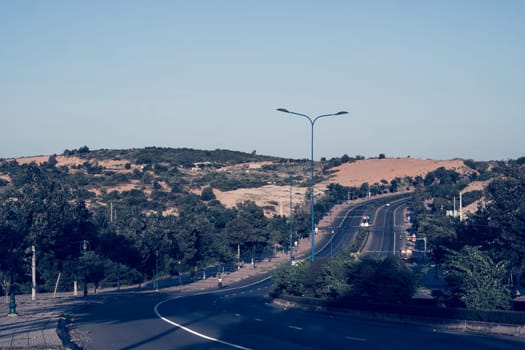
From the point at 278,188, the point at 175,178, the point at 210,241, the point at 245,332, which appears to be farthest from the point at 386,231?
the point at 245,332

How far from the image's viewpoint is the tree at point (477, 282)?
2705 centimetres

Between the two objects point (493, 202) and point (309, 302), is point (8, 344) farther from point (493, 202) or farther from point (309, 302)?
point (493, 202)

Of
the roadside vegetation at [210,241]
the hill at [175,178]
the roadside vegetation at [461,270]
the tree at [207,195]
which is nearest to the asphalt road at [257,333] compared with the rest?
the roadside vegetation at [461,270]

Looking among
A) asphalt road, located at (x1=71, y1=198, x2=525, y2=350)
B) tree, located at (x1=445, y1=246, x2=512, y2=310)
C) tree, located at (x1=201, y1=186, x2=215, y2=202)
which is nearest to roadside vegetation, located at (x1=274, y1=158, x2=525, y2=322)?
tree, located at (x1=445, y1=246, x2=512, y2=310)

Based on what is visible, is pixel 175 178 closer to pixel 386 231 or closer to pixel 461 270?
pixel 386 231

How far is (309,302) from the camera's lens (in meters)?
37.7

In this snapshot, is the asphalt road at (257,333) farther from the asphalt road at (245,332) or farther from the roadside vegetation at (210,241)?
the roadside vegetation at (210,241)

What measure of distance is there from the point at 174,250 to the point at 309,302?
115ft

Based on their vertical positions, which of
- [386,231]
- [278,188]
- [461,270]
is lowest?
[386,231]

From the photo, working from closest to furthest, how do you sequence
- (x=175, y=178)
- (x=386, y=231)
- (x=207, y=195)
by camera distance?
(x=386, y=231) → (x=207, y=195) → (x=175, y=178)

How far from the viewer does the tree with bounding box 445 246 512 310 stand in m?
27.0

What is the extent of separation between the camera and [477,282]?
Result: 90.8ft

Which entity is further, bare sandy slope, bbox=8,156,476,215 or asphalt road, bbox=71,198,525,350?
bare sandy slope, bbox=8,156,476,215

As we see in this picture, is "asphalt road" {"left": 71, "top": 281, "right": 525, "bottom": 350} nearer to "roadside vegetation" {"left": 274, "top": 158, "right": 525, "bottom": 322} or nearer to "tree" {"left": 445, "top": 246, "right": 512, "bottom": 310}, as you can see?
"roadside vegetation" {"left": 274, "top": 158, "right": 525, "bottom": 322}
